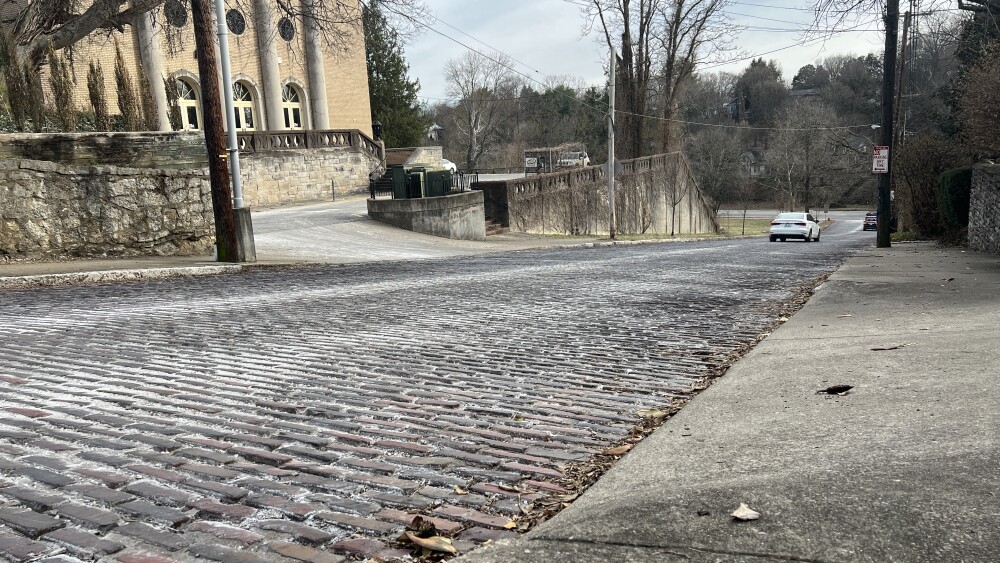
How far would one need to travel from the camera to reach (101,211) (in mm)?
16734

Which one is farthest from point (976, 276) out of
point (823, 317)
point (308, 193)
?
A: point (308, 193)

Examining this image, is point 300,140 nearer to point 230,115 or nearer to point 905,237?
point 230,115

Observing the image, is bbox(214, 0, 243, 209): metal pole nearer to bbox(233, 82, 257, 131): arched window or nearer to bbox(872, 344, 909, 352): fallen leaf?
bbox(872, 344, 909, 352): fallen leaf

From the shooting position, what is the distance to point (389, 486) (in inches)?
145

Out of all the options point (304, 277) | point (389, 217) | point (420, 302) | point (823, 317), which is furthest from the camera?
point (389, 217)

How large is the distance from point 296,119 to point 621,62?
889 inches

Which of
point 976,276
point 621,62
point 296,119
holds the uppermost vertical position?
point 621,62

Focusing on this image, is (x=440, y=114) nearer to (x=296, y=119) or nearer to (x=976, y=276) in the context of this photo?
(x=296, y=119)

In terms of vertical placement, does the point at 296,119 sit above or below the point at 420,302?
above

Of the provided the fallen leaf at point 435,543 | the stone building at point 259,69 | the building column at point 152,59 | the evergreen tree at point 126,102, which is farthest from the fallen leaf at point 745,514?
the building column at point 152,59

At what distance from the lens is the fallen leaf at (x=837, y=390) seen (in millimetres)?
5094

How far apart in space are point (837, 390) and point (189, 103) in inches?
1671

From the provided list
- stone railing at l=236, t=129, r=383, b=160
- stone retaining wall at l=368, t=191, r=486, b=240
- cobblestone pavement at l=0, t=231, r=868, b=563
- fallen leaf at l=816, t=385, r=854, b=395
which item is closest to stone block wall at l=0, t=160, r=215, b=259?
cobblestone pavement at l=0, t=231, r=868, b=563

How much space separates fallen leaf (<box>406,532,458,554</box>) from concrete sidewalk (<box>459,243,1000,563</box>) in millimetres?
104
